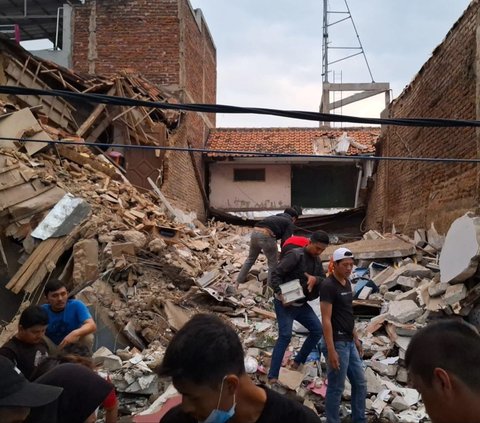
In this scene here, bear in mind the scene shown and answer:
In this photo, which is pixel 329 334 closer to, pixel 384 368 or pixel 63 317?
pixel 384 368

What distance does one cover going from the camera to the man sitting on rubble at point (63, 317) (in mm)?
4105

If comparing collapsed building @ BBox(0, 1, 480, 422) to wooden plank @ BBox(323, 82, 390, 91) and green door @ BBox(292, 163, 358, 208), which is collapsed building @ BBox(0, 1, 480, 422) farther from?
wooden plank @ BBox(323, 82, 390, 91)

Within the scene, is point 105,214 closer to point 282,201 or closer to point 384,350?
point 384,350

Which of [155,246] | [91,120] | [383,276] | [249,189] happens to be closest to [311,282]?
[155,246]

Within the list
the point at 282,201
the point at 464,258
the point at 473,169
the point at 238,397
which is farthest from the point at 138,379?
the point at 282,201

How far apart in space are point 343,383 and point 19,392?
2.94 metres

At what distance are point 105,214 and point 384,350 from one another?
5.25 metres

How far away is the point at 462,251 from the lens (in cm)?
684

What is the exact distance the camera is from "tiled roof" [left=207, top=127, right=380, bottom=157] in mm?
18922

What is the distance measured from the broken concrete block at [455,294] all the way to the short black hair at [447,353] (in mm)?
5236

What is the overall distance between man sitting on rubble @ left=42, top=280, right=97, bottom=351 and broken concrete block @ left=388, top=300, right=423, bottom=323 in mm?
4675

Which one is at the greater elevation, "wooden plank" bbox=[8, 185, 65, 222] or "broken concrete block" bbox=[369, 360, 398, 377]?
"wooden plank" bbox=[8, 185, 65, 222]

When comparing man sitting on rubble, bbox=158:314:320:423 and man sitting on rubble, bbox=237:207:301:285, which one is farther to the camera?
man sitting on rubble, bbox=237:207:301:285

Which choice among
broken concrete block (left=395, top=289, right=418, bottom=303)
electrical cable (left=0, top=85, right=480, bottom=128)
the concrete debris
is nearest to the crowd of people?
electrical cable (left=0, top=85, right=480, bottom=128)
